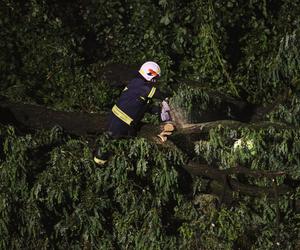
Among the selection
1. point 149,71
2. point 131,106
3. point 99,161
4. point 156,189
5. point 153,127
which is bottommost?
point 156,189

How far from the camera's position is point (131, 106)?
21.2ft

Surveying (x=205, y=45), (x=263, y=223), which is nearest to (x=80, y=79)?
(x=205, y=45)

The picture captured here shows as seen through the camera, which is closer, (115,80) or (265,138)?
(265,138)

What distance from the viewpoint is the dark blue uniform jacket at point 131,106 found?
642 centimetres

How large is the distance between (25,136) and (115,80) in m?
2.45

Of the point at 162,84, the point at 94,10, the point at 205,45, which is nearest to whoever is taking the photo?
the point at 162,84

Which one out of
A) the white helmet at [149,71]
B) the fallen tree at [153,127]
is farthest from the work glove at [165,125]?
the white helmet at [149,71]

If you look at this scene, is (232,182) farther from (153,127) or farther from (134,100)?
(134,100)

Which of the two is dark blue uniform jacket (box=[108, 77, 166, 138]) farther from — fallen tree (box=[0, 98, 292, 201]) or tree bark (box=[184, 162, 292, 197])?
tree bark (box=[184, 162, 292, 197])

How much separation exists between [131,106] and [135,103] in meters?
0.06

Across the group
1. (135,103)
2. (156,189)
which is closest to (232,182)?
(156,189)

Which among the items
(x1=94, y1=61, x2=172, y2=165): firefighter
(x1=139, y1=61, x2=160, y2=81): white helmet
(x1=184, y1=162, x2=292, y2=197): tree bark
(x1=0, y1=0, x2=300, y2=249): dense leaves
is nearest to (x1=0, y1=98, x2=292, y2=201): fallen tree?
(x1=184, y1=162, x2=292, y2=197): tree bark

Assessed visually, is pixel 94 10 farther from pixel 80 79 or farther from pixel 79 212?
pixel 79 212

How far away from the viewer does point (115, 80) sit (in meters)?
8.59
